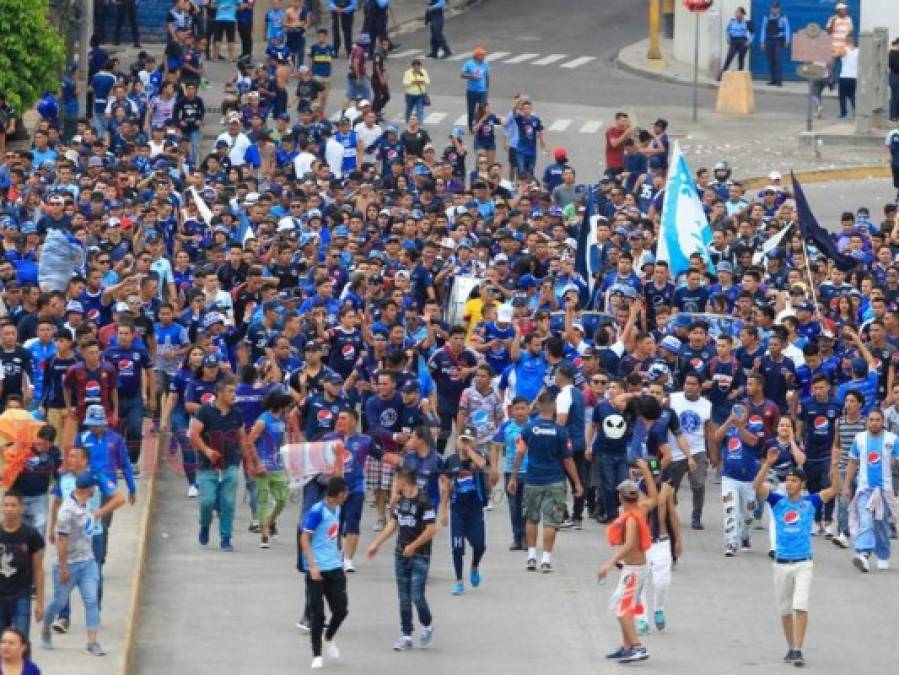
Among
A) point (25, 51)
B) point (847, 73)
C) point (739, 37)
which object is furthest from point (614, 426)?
point (739, 37)

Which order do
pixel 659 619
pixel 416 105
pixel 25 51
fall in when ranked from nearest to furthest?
1. pixel 659 619
2. pixel 25 51
3. pixel 416 105

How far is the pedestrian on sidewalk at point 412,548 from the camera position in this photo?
64.3ft

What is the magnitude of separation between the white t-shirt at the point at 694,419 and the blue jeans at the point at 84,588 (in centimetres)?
615

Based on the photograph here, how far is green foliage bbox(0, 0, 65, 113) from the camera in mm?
37250

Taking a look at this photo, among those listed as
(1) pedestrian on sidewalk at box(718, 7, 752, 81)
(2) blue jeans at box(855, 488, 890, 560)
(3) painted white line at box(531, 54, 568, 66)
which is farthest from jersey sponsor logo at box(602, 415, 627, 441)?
(3) painted white line at box(531, 54, 568, 66)

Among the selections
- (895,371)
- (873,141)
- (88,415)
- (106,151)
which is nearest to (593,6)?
(873,141)

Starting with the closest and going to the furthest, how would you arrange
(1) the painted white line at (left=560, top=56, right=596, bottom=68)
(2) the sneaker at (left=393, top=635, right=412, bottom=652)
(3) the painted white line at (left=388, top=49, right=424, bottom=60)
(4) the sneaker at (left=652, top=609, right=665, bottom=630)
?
(2) the sneaker at (left=393, top=635, right=412, bottom=652) → (4) the sneaker at (left=652, top=609, right=665, bottom=630) → (3) the painted white line at (left=388, top=49, right=424, bottom=60) → (1) the painted white line at (left=560, top=56, right=596, bottom=68)

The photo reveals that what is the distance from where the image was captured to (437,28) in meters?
49.7

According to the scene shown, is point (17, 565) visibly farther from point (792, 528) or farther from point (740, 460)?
point (740, 460)

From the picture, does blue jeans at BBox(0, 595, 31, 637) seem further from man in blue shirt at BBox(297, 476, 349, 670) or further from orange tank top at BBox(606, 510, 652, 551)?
orange tank top at BBox(606, 510, 652, 551)

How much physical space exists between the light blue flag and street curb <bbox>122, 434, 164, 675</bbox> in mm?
6626

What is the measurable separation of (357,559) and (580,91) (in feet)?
89.7

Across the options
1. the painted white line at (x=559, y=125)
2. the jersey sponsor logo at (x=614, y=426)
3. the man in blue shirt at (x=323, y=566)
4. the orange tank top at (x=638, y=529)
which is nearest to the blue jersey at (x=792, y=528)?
the orange tank top at (x=638, y=529)

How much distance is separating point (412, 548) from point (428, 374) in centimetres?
471
